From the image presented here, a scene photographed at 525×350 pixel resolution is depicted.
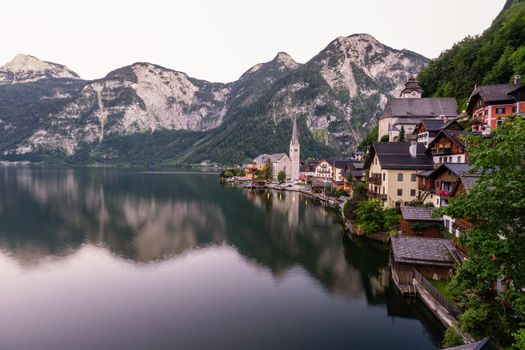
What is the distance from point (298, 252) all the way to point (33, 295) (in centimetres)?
3127

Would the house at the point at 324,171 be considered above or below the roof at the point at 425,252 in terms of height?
above

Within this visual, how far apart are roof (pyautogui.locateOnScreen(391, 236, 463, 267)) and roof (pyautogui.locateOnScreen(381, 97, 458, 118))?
64973 millimetres

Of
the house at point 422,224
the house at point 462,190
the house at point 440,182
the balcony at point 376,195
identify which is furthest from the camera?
the balcony at point 376,195

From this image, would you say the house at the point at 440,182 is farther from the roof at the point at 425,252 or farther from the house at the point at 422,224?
the roof at the point at 425,252

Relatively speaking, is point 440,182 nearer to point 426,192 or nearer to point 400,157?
point 426,192

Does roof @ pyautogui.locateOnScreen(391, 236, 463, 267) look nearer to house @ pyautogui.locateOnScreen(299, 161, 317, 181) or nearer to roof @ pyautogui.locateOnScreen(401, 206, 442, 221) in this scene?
roof @ pyautogui.locateOnScreen(401, 206, 442, 221)

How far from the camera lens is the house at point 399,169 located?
49.9m

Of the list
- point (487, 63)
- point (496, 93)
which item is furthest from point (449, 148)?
point (487, 63)

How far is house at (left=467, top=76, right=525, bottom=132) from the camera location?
5272 cm

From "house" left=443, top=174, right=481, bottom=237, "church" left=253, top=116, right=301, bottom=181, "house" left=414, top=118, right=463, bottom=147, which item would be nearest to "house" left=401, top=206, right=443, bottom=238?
"house" left=443, top=174, right=481, bottom=237

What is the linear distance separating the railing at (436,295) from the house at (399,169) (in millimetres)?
20857

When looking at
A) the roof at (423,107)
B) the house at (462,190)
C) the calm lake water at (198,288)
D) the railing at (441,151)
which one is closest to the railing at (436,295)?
the calm lake water at (198,288)

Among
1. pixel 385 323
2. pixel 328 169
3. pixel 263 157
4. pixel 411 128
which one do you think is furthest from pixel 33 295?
pixel 263 157

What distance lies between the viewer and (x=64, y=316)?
95.0 feet
